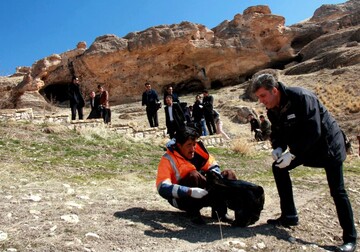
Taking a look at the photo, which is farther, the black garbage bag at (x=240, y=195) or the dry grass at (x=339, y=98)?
the dry grass at (x=339, y=98)

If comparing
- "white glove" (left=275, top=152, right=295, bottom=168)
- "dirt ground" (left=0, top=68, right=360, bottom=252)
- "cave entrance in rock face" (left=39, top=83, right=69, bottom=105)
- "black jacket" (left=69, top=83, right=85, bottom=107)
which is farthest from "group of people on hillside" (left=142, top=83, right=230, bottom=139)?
"cave entrance in rock face" (left=39, top=83, right=69, bottom=105)

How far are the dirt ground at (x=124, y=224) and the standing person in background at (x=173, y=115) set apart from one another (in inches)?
183

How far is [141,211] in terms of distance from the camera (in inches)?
161

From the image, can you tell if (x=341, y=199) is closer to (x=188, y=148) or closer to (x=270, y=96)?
(x=270, y=96)

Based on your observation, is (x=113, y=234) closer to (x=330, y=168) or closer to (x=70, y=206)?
(x=70, y=206)

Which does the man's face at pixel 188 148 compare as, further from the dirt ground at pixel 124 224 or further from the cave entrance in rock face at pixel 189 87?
the cave entrance in rock face at pixel 189 87

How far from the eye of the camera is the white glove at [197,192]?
345 cm

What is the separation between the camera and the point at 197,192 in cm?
345

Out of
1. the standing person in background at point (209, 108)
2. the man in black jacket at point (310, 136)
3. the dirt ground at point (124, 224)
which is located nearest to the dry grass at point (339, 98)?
the standing person in background at point (209, 108)

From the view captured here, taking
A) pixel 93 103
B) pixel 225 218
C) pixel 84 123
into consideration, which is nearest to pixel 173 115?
pixel 84 123

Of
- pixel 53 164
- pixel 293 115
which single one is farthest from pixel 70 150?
pixel 293 115

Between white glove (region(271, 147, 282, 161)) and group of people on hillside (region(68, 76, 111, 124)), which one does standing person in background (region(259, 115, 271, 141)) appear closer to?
group of people on hillside (region(68, 76, 111, 124))

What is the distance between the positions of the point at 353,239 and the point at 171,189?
67.1 inches

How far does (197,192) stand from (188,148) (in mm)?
598
